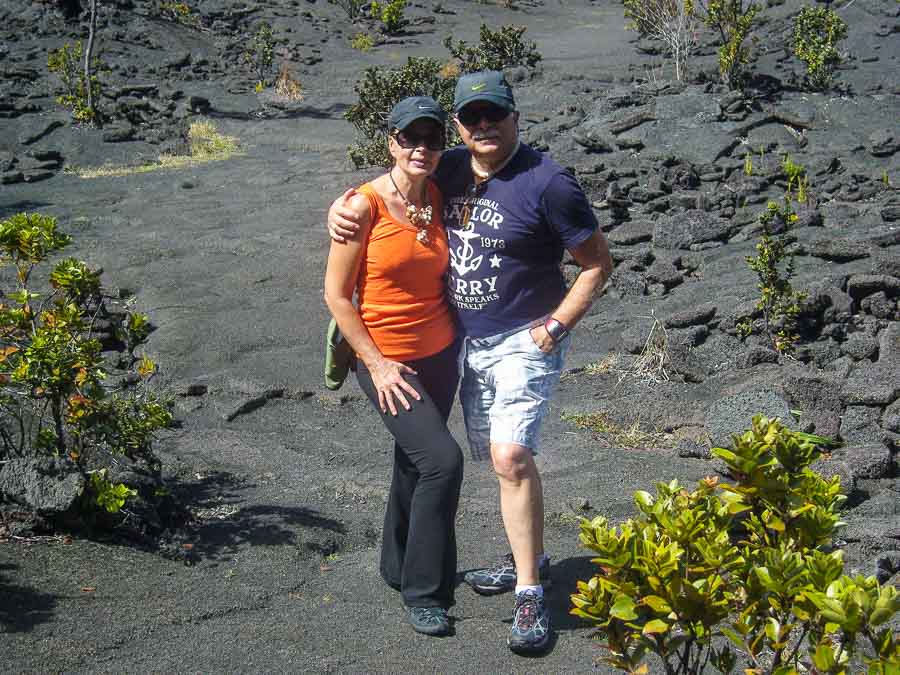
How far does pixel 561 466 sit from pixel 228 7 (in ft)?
77.9

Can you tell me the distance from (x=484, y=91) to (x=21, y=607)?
2287 mm

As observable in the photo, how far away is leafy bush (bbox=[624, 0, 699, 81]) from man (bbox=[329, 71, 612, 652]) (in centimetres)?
1247

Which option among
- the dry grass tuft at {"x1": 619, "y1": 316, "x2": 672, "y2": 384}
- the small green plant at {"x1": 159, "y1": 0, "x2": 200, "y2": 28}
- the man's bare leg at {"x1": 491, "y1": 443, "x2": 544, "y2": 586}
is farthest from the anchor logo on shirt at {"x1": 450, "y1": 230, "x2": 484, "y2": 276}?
the small green plant at {"x1": 159, "y1": 0, "x2": 200, "y2": 28}

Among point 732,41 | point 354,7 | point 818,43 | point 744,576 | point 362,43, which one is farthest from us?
point 354,7

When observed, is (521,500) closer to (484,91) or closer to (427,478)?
(427,478)

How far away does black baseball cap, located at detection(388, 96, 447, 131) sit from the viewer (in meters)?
3.32

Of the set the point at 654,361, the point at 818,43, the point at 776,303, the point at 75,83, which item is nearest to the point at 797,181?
the point at 776,303

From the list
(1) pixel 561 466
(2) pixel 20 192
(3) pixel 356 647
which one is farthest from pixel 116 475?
(2) pixel 20 192

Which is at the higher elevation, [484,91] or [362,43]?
[484,91]

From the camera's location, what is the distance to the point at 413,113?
3.33 meters

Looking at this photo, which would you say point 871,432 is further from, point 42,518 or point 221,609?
point 42,518

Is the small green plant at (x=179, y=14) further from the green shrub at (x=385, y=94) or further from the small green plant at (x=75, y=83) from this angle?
the green shrub at (x=385, y=94)

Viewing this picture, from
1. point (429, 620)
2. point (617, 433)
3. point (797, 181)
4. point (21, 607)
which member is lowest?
point (617, 433)

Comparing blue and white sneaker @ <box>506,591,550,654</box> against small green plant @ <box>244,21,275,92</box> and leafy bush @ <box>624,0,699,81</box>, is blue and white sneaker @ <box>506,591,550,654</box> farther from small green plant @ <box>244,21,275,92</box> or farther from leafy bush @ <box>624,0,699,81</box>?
small green plant @ <box>244,21,275,92</box>
